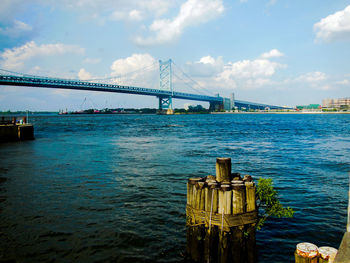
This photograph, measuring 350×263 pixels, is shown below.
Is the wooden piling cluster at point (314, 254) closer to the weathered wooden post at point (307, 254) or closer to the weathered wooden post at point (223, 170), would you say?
the weathered wooden post at point (307, 254)

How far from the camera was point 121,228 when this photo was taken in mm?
6434

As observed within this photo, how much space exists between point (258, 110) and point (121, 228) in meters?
196

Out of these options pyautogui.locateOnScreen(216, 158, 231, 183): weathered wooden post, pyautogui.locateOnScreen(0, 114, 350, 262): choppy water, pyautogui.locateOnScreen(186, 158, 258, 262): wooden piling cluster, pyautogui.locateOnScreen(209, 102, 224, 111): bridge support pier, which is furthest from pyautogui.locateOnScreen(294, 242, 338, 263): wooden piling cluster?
pyautogui.locateOnScreen(209, 102, 224, 111): bridge support pier

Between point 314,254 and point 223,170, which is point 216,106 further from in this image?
point 314,254

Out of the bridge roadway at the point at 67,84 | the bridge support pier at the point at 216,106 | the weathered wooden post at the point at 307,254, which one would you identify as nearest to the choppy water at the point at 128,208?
the weathered wooden post at the point at 307,254

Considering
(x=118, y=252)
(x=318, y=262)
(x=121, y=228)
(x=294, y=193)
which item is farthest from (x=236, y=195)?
(x=294, y=193)

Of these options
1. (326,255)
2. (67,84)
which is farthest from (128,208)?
(67,84)

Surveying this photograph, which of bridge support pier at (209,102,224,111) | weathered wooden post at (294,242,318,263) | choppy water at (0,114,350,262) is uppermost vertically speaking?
bridge support pier at (209,102,224,111)

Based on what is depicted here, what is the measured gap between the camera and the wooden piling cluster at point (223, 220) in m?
4.58

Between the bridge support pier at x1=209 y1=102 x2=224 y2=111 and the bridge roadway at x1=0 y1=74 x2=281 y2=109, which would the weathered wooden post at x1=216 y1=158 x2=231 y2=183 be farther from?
the bridge support pier at x1=209 y1=102 x2=224 y2=111

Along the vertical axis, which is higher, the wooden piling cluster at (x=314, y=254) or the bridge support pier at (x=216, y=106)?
the bridge support pier at (x=216, y=106)

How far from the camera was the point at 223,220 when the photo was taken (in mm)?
4570

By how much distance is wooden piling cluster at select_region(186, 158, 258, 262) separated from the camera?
458cm

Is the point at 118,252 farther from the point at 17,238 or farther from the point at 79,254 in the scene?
the point at 17,238
